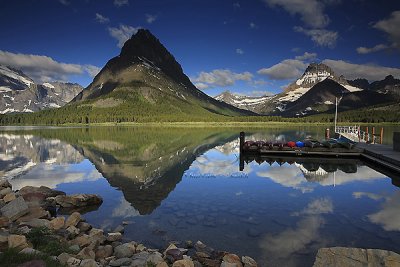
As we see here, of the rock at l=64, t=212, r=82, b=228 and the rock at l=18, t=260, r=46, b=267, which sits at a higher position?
the rock at l=18, t=260, r=46, b=267

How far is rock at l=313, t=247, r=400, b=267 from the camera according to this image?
35.3ft

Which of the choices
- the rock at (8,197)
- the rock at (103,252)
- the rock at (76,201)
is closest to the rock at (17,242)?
the rock at (103,252)

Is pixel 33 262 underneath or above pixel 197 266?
above

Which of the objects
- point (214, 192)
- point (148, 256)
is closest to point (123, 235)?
point (148, 256)

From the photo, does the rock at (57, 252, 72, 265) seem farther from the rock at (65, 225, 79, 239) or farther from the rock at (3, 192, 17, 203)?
the rock at (3, 192, 17, 203)

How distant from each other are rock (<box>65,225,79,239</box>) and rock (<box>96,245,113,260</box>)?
7.86 ft

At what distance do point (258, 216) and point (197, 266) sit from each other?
9.21m

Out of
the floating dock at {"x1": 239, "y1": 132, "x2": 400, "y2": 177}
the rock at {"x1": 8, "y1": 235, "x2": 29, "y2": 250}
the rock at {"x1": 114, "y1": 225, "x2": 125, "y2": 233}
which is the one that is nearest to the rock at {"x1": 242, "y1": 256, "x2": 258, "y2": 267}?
the rock at {"x1": 114, "y1": 225, "x2": 125, "y2": 233}

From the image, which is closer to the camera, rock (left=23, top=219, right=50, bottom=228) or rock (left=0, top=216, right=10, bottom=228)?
rock (left=0, top=216, right=10, bottom=228)

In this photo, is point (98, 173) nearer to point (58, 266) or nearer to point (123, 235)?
point (123, 235)

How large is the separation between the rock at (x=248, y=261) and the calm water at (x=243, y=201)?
0.83 metres

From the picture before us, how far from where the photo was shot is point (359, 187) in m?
31.6

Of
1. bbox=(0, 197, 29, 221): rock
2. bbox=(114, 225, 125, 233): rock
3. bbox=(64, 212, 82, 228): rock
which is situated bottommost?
bbox=(114, 225, 125, 233): rock

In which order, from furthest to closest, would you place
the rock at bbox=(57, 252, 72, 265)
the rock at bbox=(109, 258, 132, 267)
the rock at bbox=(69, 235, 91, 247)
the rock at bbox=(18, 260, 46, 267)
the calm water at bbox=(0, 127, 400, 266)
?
1. the calm water at bbox=(0, 127, 400, 266)
2. the rock at bbox=(69, 235, 91, 247)
3. the rock at bbox=(109, 258, 132, 267)
4. the rock at bbox=(57, 252, 72, 265)
5. the rock at bbox=(18, 260, 46, 267)
